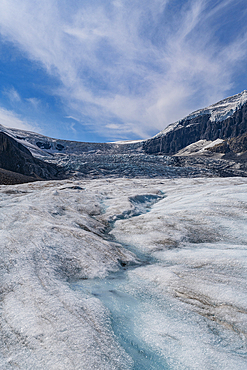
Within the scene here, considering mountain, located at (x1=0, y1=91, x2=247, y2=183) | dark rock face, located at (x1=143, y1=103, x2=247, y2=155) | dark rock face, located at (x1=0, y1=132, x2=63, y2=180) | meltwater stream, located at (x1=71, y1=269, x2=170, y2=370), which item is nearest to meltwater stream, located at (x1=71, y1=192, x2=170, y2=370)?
meltwater stream, located at (x1=71, y1=269, x2=170, y2=370)

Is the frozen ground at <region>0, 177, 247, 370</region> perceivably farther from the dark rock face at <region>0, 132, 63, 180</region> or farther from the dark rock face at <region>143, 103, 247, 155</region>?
the dark rock face at <region>143, 103, 247, 155</region>

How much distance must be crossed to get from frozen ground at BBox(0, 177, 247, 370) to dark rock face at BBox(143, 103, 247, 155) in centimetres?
11732

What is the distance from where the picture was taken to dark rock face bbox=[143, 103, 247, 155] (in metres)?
109

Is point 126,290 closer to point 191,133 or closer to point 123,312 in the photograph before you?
point 123,312

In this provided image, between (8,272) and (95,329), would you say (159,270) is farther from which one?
(8,272)

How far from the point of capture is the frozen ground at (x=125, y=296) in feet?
7.53

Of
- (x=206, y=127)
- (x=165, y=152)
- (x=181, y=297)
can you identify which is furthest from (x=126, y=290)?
(x=206, y=127)

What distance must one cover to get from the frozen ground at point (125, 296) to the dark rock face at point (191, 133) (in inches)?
4619

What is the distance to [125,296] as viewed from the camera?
356 centimetres

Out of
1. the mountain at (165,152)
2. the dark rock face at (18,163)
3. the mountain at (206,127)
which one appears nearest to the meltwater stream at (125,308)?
the dark rock face at (18,163)

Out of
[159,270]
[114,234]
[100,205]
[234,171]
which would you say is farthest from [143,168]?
[159,270]

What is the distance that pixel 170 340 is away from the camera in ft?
8.54

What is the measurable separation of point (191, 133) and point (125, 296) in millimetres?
135973

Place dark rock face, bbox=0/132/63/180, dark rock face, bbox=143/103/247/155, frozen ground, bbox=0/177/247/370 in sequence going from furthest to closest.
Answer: dark rock face, bbox=143/103/247/155 → dark rock face, bbox=0/132/63/180 → frozen ground, bbox=0/177/247/370
